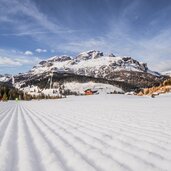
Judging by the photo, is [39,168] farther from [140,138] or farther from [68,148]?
[140,138]

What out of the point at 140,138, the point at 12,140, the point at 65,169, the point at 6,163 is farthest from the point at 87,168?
the point at 12,140

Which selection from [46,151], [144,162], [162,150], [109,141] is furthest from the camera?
[109,141]

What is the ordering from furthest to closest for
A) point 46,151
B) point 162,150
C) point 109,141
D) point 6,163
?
point 109,141 < point 46,151 < point 162,150 < point 6,163

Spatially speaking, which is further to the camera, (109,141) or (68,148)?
(109,141)

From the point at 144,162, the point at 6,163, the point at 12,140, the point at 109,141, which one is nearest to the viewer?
the point at 144,162

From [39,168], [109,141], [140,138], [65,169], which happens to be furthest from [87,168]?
[140,138]

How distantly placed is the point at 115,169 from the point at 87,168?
1.58ft

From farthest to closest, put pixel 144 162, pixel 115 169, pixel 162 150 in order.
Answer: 1. pixel 162 150
2. pixel 144 162
3. pixel 115 169

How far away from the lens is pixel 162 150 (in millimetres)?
5922

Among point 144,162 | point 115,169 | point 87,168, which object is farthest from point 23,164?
point 144,162

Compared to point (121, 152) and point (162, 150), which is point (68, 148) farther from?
point (162, 150)

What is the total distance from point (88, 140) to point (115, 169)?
305 centimetres

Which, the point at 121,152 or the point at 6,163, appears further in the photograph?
the point at 121,152

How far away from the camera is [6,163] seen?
5422mm
